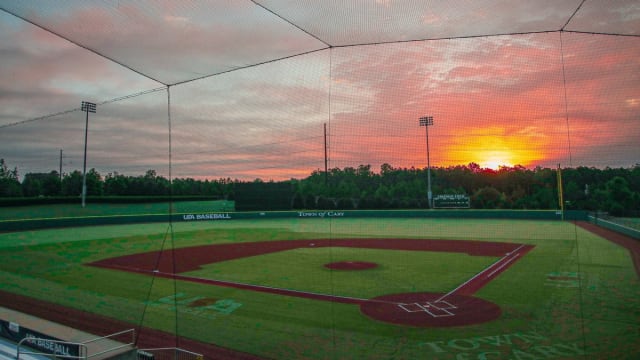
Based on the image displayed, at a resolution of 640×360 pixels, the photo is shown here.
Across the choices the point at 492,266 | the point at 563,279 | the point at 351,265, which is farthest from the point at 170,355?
the point at 492,266

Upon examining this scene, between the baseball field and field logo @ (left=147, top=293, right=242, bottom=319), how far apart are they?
0.04 metres

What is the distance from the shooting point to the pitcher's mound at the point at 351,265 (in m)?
13.0

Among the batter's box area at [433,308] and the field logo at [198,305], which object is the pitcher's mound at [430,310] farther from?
the field logo at [198,305]

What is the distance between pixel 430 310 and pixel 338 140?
8055 mm

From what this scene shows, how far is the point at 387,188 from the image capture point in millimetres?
30984

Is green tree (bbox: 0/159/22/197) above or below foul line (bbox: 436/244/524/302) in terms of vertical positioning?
above

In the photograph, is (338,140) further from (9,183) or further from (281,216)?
(281,216)

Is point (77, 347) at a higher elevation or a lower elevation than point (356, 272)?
higher

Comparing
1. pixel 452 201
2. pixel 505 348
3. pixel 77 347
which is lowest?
pixel 505 348

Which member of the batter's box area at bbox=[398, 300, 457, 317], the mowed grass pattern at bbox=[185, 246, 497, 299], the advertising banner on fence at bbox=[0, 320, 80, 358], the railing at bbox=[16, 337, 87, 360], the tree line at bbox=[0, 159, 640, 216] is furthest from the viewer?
the tree line at bbox=[0, 159, 640, 216]

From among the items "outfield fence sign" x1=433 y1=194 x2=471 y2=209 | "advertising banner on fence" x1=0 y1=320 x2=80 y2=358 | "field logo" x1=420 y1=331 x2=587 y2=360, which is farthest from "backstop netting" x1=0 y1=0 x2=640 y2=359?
"outfield fence sign" x1=433 y1=194 x2=471 y2=209

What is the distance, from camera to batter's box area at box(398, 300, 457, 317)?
7723mm

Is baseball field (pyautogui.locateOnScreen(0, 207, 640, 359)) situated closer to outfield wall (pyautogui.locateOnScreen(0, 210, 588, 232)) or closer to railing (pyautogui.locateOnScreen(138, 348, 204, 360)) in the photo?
railing (pyautogui.locateOnScreen(138, 348, 204, 360))

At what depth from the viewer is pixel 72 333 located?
5480 millimetres
